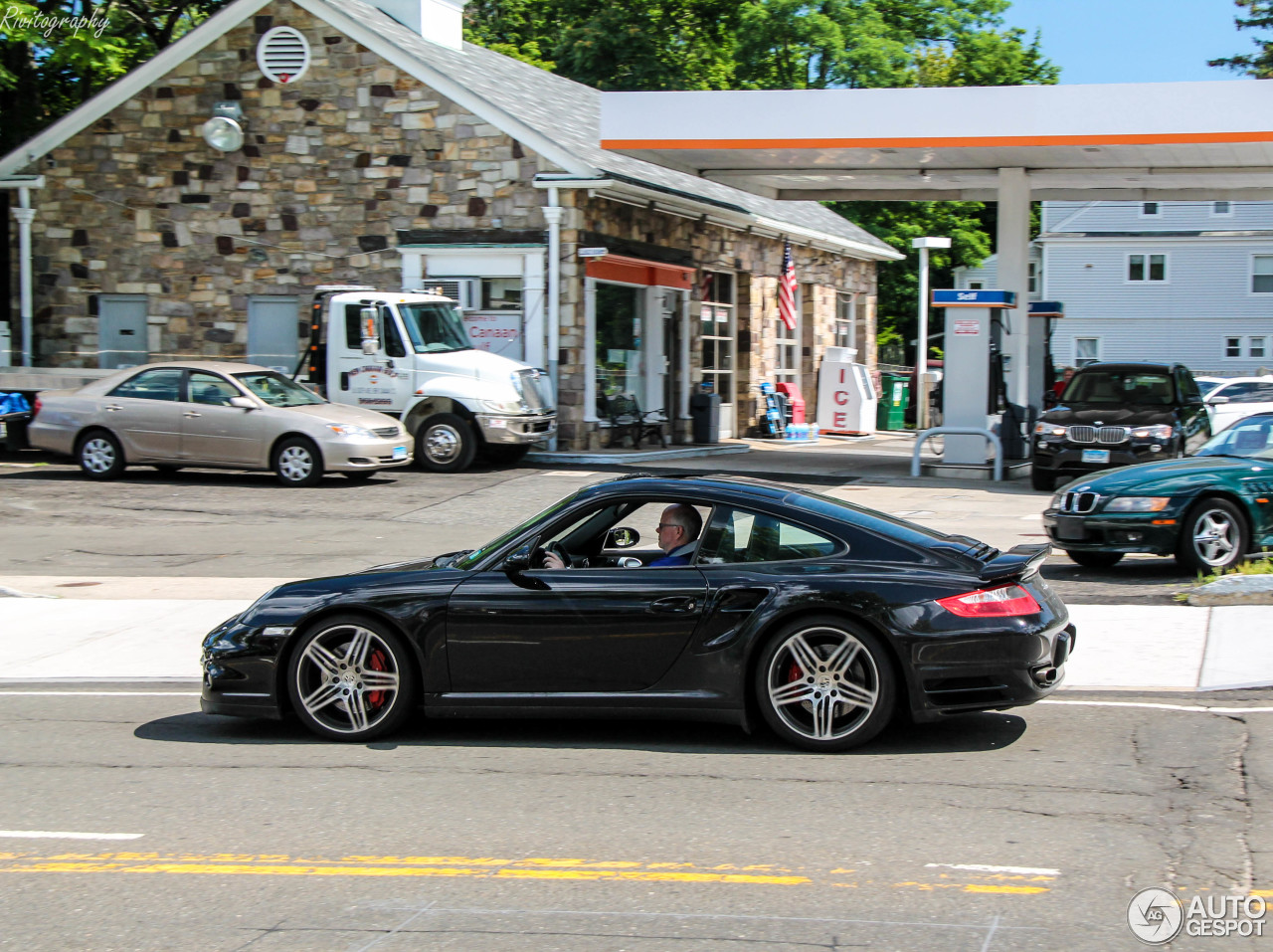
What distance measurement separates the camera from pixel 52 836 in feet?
18.9

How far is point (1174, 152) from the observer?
2098 cm

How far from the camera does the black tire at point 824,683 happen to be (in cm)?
640

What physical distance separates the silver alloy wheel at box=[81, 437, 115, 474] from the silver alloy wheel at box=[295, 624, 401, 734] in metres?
13.2

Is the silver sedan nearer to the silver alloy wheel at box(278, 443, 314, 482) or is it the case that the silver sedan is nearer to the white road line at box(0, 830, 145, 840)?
the silver alloy wheel at box(278, 443, 314, 482)

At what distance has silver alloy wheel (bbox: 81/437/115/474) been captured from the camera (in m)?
19.0

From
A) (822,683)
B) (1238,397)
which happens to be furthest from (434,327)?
(1238,397)

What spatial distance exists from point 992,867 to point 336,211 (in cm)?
2078

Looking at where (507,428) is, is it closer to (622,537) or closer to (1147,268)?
(622,537)

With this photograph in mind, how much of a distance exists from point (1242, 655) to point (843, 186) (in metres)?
19.8

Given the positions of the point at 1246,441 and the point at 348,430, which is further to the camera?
the point at 348,430

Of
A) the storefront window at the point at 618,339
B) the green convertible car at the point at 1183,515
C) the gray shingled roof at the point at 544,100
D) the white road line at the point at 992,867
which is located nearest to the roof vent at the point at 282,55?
the gray shingled roof at the point at 544,100

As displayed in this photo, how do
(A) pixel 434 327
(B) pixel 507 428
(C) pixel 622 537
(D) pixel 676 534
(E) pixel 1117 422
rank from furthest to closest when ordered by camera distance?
(A) pixel 434 327
(B) pixel 507 428
(E) pixel 1117 422
(C) pixel 622 537
(D) pixel 676 534

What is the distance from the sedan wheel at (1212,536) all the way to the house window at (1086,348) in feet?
137

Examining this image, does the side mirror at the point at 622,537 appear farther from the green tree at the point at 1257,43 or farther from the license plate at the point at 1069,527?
the green tree at the point at 1257,43
